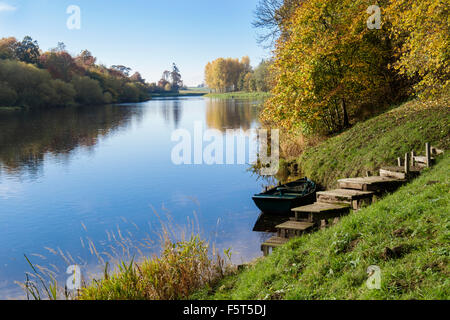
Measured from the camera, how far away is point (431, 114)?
50.2 ft

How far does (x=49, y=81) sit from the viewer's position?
248 ft

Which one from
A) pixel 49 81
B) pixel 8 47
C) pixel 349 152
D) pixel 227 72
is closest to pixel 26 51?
pixel 8 47

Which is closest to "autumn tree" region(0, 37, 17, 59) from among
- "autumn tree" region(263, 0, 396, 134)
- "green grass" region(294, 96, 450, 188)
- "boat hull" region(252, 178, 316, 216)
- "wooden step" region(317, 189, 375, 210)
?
"autumn tree" region(263, 0, 396, 134)

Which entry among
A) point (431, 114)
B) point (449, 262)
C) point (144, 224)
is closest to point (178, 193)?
point (144, 224)

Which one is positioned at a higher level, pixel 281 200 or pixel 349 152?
pixel 349 152

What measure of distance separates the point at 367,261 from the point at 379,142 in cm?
1082

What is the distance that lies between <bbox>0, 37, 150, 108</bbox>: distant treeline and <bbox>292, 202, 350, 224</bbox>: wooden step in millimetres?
69101

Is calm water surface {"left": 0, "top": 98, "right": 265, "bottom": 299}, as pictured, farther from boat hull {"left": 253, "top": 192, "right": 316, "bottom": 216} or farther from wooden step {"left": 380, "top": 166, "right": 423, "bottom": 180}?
wooden step {"left": 380, "top": 166, "right": 423, "bottom": 180}

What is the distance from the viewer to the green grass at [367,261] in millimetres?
5004

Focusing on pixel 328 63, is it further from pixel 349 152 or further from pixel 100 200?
pixel 100 200
